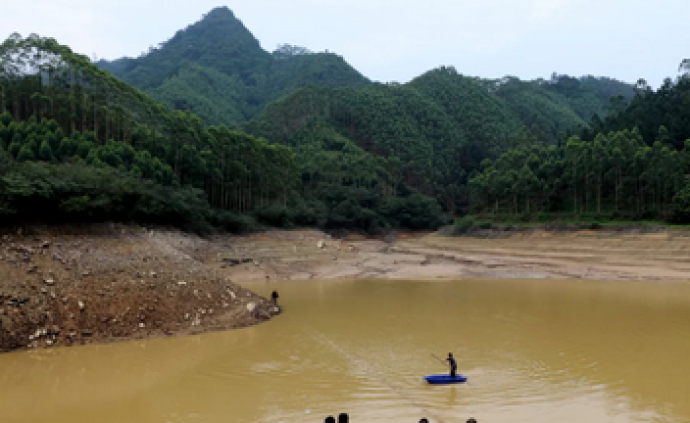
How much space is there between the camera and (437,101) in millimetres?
136250

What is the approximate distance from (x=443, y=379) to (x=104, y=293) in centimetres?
1336

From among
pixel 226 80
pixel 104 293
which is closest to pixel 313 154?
pixel 104 293

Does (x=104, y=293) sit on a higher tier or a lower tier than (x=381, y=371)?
higher

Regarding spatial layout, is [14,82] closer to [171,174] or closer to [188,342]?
[171,174]

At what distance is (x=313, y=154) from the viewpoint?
89562mm

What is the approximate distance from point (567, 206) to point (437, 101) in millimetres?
80387

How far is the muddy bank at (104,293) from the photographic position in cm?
1639

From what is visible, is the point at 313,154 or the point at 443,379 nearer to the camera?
the point at 443,379

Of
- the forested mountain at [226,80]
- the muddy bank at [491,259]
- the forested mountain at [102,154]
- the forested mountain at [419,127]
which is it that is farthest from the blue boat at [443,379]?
the forested mountain at [226,80]

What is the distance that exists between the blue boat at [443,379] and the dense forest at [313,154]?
18152 millimetres

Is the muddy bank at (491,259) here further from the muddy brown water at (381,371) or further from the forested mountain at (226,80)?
the forested mountain at (226,80)

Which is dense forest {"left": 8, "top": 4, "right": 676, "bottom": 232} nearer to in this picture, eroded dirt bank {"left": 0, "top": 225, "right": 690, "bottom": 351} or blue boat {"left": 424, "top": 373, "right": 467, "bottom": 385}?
eroded dirt bank {"left": 0, "top": 225, "right": 690, "bottom": 351}

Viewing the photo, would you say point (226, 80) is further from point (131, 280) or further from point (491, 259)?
point (131, 280)

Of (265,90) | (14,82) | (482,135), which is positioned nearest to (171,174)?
(14,82)
